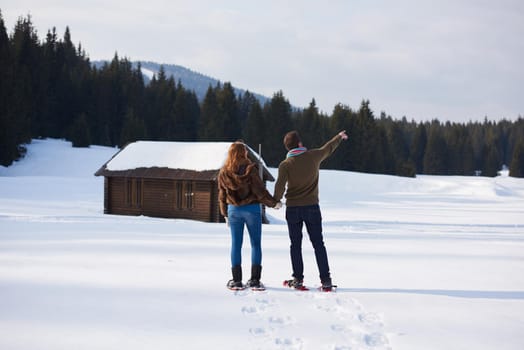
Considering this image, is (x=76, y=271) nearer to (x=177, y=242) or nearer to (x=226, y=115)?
(x=177, y=242)

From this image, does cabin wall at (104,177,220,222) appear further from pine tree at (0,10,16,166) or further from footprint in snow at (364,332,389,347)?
pine tree at (0,10,16,166)

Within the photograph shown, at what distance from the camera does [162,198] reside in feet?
72.9

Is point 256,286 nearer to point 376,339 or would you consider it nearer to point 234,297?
point 234,297

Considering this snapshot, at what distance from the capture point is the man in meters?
6.49

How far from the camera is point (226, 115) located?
67.1 m

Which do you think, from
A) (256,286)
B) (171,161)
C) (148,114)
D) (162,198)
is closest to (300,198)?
(256,286)

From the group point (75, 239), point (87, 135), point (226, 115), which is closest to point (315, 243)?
point (75, 239)

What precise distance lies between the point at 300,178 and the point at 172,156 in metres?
16.6

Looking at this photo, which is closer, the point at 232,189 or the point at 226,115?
the point at 232,189

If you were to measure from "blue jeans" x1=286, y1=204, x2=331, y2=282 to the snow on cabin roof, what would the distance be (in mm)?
14563

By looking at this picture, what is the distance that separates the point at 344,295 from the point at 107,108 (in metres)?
65.2

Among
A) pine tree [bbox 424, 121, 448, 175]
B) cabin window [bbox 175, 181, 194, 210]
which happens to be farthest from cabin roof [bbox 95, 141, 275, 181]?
pine tree [bbox 424, 121, 448, 175]

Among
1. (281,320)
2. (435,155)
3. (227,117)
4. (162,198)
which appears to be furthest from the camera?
(435,155)

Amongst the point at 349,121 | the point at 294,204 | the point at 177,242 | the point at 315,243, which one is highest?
the point at 349,121
